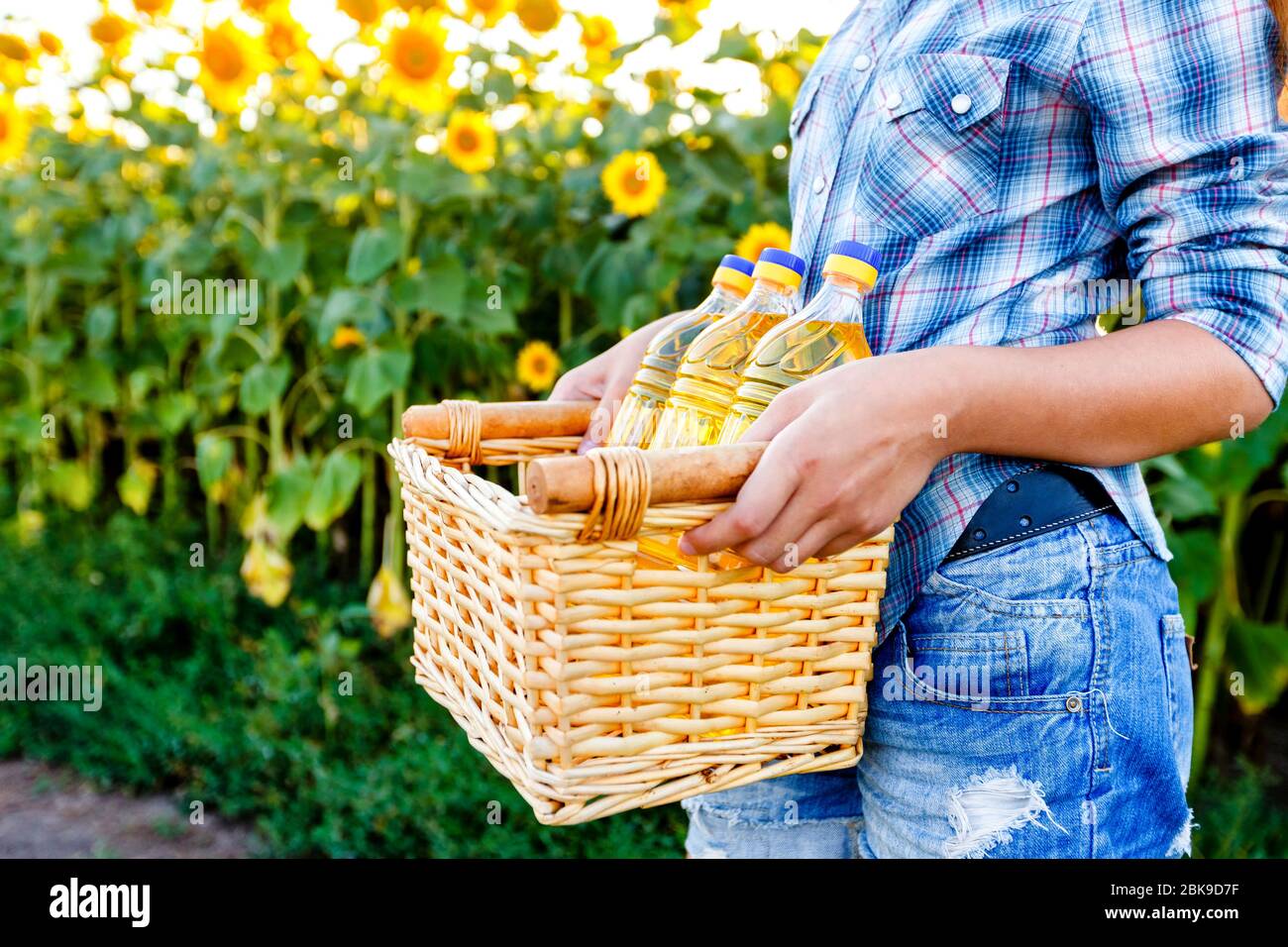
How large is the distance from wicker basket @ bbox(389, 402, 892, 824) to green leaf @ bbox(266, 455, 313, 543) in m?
1.56

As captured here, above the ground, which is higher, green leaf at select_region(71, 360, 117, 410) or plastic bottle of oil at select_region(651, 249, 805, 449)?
plastic bottle of oil at select_region(651, 249, 805, 449)

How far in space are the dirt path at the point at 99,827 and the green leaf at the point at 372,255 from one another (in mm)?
1017

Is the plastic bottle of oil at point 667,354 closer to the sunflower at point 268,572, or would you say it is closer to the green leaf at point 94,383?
the sunflower at point 268,572

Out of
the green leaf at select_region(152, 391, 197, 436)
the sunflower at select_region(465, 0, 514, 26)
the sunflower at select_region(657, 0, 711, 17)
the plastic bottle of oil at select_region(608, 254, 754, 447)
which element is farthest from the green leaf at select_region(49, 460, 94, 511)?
the plastic bottle of oil at select_region(608, 254, 754, 447)

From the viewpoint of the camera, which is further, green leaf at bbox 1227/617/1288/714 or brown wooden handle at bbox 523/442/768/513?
green leaf at bbox 1227/617/1288/714

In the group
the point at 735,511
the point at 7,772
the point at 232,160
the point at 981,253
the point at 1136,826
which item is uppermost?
the point at 232,160

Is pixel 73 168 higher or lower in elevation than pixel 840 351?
higher

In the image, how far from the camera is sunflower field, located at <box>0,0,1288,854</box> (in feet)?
6.51

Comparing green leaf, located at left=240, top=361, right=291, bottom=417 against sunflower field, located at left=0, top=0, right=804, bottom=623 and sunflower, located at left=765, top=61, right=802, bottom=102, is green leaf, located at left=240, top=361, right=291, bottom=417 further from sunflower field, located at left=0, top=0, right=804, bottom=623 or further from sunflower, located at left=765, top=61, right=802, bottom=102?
sunflower, located at left=765, top=61, right=802, bottom=102

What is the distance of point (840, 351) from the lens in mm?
799

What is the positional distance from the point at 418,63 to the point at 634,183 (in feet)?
1.41

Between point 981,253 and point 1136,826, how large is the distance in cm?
40

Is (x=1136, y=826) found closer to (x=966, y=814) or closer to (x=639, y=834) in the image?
(x=966, y=814)

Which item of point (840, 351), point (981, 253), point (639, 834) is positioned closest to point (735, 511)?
point (840, 351)
